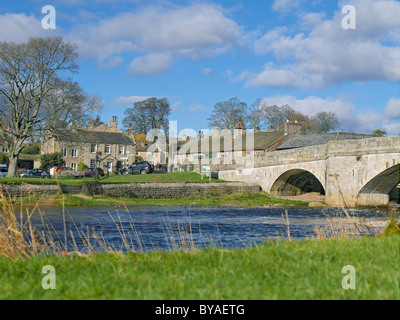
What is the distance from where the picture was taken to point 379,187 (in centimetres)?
3042

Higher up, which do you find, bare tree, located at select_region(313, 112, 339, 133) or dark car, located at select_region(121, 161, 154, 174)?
bare tree, located at select_region(313, 112, 339, 133)

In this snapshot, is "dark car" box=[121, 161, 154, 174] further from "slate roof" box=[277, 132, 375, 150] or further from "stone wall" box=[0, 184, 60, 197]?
"stone wall" box=[0, 184, 60, 197]

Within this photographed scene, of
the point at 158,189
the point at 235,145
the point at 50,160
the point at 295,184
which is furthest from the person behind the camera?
the point at 50,160

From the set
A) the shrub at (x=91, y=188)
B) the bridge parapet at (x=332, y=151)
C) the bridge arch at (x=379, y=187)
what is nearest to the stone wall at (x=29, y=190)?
the shrub at (x=91, y=188)

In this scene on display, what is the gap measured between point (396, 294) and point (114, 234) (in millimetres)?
11901

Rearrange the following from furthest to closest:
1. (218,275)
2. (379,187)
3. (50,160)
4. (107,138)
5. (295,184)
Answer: (107,138) < (50,160) < (295,184) < (379,187) < (218,275)

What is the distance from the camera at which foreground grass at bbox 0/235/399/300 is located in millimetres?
4559

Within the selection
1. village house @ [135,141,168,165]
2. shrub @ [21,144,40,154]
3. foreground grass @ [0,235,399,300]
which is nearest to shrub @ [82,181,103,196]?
foreground grass @ [0,235,399,300]

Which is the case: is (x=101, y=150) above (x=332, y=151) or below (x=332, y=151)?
above

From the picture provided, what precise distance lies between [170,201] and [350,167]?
43.4 ft

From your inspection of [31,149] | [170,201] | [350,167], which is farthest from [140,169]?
[31,149]

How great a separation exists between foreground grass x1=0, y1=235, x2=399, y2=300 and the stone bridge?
57.7ft

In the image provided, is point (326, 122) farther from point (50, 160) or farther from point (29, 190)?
point (29, 190)
